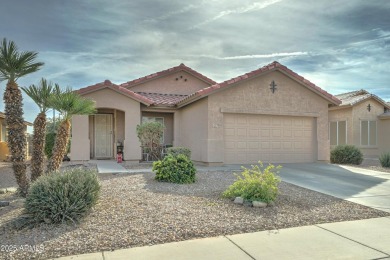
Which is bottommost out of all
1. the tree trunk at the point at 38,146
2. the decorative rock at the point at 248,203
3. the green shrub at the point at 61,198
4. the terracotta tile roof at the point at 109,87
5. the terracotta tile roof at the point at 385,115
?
the decorative rock at the point at 248,203

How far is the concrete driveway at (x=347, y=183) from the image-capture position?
779cm

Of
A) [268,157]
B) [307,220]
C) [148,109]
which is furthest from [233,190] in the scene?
[148,109]

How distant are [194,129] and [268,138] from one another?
11.9 ft

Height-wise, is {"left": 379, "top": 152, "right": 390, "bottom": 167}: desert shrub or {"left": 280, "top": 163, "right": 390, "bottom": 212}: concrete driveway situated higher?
{"left": 379, "top": 152, "right": 390, "bottom": 167}: desert shrub

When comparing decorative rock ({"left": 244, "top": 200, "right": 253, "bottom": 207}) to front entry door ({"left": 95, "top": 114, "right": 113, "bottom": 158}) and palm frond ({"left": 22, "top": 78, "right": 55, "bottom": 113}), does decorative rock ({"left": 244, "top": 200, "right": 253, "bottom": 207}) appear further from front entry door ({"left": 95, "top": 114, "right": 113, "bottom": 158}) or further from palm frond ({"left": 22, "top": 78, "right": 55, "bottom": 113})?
front entry door ({"left": 95, "top": 114, "right": 113, "bottom": 158})

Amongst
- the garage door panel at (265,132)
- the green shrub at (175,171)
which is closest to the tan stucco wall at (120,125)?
the garage door panel at (265,132)

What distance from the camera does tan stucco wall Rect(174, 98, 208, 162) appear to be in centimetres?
1402

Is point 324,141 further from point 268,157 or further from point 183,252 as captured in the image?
point 183,252

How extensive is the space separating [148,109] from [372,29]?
10.8 meters

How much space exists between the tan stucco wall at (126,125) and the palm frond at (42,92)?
7.20m

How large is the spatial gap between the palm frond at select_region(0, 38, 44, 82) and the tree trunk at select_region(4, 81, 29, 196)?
23 cm

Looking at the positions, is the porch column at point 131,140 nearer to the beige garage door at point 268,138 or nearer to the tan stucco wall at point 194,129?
the tan stucco wall at point 194,129

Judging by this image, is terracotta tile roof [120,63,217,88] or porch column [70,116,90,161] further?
terracotta tile roof [120,63,217,88]

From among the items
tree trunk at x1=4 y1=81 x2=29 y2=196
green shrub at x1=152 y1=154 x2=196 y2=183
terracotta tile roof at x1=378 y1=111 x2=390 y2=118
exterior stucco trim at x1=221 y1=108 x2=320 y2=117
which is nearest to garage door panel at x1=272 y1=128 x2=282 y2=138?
exterior stucco trim at x1=221 y1=108 x2=320 y2=117
